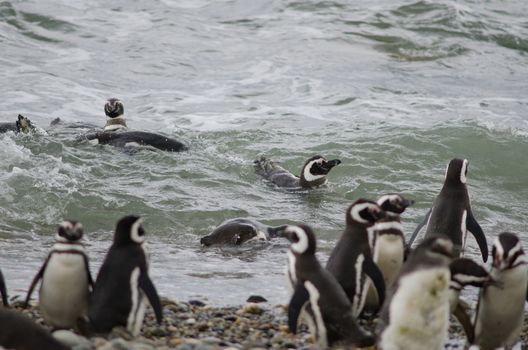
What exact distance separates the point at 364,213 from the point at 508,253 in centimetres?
97

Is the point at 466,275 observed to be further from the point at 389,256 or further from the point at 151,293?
the point at 151,293

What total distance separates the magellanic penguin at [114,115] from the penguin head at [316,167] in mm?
2767

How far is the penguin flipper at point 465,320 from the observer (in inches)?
230

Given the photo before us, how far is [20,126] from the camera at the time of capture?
12.1 m

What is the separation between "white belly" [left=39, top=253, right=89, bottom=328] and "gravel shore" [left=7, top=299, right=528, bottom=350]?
0.26m

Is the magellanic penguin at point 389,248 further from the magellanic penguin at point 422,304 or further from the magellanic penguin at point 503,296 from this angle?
the magellanic penguin at point 422,304

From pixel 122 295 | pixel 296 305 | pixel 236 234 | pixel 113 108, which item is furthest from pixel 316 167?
pixel 122 295

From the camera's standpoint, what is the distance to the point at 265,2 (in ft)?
74.3

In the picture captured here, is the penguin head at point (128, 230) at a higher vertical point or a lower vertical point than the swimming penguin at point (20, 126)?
higher

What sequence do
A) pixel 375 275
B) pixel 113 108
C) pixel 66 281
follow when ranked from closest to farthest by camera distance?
pixel 66 281, pixel 375 275, pixel 113 108

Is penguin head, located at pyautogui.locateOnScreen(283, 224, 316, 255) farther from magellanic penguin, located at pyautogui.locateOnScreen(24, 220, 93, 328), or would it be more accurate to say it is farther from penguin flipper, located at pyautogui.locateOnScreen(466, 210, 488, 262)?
penguin flipper, located at pyautogui.locateOnScreen(466, 210, 488, 262)

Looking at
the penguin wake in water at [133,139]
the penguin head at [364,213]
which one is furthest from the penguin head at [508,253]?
the penguin wake in water at [133,139]

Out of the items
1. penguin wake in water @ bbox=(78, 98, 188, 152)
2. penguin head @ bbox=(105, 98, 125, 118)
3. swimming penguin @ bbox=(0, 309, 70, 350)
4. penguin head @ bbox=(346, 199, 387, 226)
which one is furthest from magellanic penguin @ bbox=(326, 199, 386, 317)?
penguin head @ bbox=(105, 98, 125, 118)

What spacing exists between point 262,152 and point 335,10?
9728 mm
